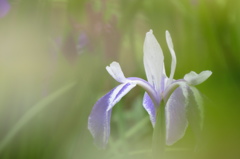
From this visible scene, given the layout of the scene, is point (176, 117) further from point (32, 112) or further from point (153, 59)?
point (32, 112)

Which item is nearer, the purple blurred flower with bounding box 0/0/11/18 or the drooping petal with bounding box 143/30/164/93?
the drooping petal with bounding box 143/30/164/93

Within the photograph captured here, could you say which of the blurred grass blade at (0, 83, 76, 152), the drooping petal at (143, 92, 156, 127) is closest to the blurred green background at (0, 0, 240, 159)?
the blurred grass blade at (0, 83, 76, 152)

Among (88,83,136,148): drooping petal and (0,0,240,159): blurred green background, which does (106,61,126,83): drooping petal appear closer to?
(88,83,136,148): drooping petal

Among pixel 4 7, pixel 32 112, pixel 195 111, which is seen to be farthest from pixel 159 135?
pixel 4 7

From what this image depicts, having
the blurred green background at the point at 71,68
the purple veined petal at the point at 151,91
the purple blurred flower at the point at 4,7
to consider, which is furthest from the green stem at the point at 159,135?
the purple blurred flower at the point at 4,7

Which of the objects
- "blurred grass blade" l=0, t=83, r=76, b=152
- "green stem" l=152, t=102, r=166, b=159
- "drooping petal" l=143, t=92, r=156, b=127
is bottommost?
"green stem" l=152, t=102, r=166, b=159

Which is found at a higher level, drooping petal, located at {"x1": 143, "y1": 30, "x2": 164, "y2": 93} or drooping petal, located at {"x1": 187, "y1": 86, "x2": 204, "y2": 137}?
drooping petal, located at {"x1": 143, "y1": 30, "x2": 164, "y2": 93}

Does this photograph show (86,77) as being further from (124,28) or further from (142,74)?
(142,74)
